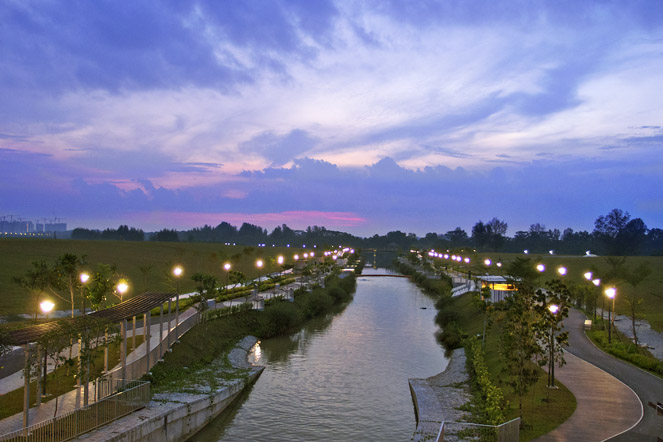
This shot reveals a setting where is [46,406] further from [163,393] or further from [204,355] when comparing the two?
[204,355]

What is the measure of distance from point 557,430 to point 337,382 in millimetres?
11917

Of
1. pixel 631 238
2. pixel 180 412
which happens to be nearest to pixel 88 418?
pixel 180 412

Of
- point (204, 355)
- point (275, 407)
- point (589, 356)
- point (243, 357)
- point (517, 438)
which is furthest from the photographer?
point (243, 357)

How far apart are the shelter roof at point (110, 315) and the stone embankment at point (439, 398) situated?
36.3 feet

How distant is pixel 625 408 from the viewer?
17.1 meters

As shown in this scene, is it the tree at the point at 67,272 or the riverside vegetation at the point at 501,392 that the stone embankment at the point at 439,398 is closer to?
the riverside vegetation at the point at 501,392

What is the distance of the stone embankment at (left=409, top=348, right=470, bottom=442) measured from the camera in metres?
17.4

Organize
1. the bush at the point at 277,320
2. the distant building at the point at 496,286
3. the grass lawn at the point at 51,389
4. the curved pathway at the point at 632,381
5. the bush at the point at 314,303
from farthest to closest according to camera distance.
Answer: the bush at the point at 314,303 → the distant building at the point at 496,286 → the bush at the point at 277,320 → the grass lawn at the point at 51,389 → the curved pathway at the point at 632,381

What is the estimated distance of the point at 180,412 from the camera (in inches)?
687

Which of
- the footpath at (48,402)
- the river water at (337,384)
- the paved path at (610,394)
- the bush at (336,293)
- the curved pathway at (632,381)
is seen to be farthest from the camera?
the bush at (336,293)

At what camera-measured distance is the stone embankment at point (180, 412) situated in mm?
14758

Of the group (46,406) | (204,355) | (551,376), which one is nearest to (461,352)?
(551,376)

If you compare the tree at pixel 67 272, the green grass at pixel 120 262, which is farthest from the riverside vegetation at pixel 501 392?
the green grass at pixel 120 262

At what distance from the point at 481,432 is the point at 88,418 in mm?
11657
